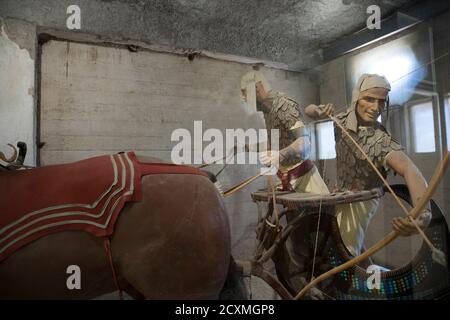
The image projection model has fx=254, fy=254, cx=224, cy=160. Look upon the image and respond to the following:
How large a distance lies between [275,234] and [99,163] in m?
0.93

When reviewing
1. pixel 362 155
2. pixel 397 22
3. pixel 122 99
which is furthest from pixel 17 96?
pixel 397 22

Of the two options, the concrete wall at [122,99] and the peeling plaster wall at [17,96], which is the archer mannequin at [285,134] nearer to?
the concrete wall at [122,99]

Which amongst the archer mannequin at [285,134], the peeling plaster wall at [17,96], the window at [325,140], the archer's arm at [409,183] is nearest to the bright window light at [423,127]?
the archer's arm at [409,183]

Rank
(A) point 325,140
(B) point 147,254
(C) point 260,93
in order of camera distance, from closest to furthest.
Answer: (B) point 147,254 < (A) point 325,140 < (C) point 260,93

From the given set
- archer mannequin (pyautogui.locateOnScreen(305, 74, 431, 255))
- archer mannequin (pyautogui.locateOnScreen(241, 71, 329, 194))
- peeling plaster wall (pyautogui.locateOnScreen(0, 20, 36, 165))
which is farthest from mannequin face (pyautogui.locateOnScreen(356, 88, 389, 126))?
peeling plaster wall (pyautogui.locateOnScreen(0, 20, 36, 165))

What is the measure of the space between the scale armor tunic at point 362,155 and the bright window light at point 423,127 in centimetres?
8

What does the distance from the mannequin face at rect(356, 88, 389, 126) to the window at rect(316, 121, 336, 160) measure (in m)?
0.14

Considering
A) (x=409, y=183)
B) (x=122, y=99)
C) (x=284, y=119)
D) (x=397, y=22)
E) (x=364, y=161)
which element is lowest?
(x=409, y=183)

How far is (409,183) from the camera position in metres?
1.13

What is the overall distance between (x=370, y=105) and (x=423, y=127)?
24 centimetres

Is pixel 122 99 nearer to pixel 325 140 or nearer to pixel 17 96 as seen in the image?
pixel 17 96

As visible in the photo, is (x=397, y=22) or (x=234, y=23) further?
(x=234, y=23)
